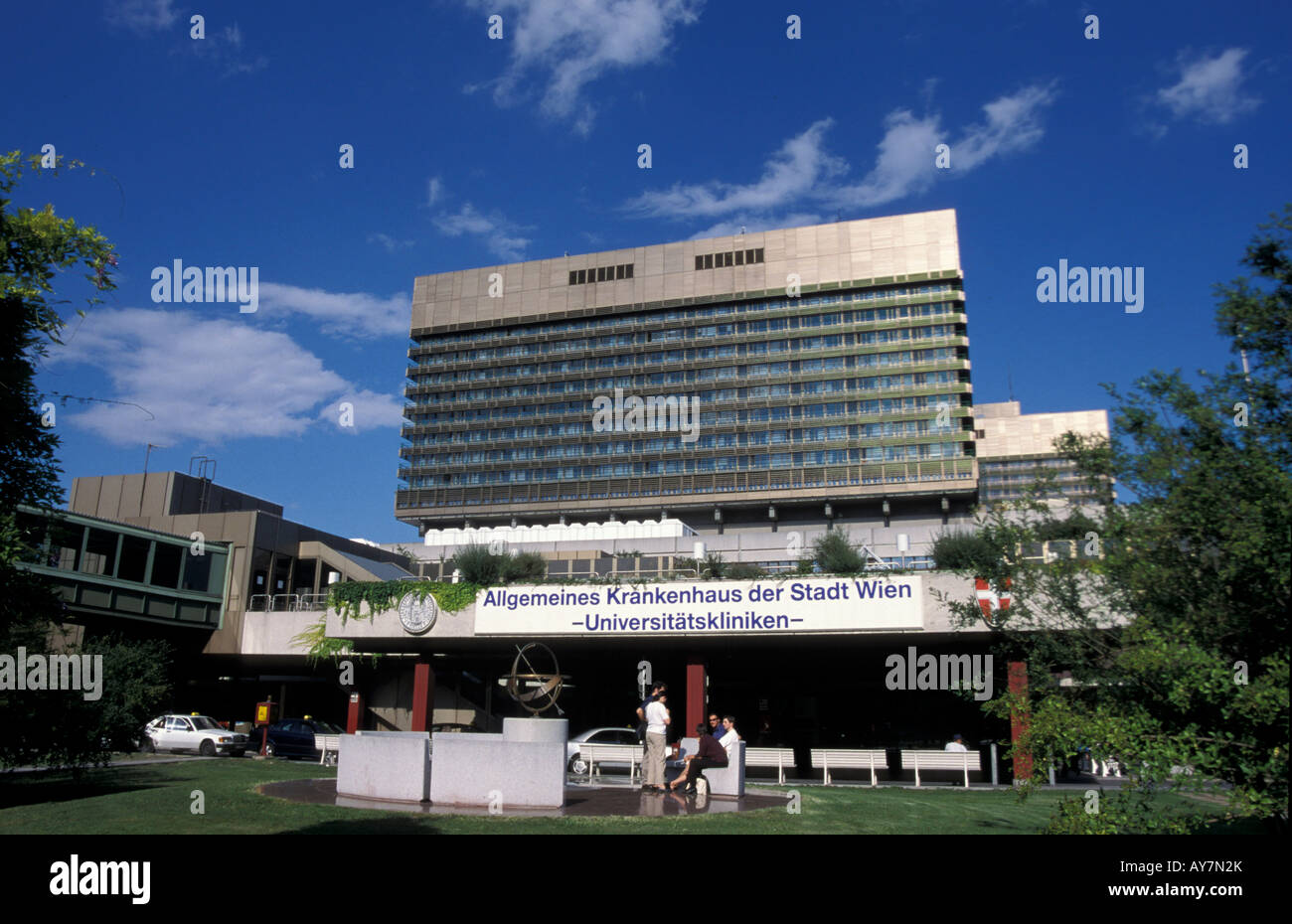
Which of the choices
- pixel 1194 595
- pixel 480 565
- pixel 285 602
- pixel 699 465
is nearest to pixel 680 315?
pixel 699 465

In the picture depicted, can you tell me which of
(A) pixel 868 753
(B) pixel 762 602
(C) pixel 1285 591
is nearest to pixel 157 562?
(B) pixel 762 602

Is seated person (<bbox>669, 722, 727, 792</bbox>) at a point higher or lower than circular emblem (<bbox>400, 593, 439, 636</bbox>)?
lower

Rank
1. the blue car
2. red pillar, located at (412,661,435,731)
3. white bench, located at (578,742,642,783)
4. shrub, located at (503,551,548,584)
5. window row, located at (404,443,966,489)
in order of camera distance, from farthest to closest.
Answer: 1. window row, located at (404,443,966,489)
2. shrub, located at (503,551,548,584)
3. red pillar, located at (412,661,435,731)
4. the blue car
5. white bench, located at (578,742,642,783)

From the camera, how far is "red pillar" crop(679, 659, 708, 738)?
96.3 ft

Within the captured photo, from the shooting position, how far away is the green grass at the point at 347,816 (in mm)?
10805

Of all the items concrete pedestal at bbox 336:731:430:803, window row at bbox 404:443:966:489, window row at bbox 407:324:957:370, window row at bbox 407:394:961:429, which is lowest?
concrete pedestal at bbox 336:731:430:803

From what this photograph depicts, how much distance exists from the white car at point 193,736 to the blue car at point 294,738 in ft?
4.16

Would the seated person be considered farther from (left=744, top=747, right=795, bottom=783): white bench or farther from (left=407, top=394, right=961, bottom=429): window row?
(left=407, top=394, right=961, bottom=429): window row

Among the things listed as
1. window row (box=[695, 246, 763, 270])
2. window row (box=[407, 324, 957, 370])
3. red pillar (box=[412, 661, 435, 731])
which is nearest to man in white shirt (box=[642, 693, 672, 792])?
red pillar (box=[412, 661, 435, 731])

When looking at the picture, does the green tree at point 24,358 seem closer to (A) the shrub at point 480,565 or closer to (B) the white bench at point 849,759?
(B) the white bench at point 849,759

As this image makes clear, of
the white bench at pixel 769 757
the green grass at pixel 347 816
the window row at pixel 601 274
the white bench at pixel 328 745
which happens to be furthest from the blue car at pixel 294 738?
the window row at pixel 601 274

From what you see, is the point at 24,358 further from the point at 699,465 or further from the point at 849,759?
the point at 699,465

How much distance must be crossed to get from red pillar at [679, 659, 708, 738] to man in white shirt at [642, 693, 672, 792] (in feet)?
43.6
